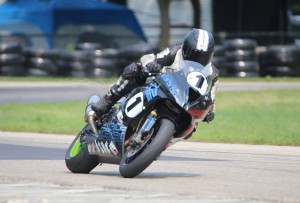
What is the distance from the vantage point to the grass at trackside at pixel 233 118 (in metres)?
13.9

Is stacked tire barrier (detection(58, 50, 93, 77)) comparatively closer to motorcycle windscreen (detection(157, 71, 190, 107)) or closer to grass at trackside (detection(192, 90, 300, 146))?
grass at trackside (detection(192, 90, 300, 146))

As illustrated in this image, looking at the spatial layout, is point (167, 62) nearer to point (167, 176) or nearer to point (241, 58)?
point (167, 176)

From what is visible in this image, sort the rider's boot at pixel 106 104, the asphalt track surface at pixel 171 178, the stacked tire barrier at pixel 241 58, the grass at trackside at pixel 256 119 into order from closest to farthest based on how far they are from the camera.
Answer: the asphalt track surface at pixel 171 178 → the rider's boot at pixel 106 104 → the grass at trackside at pixel 256 119 → the stacked tire barrier at pixel 241 58

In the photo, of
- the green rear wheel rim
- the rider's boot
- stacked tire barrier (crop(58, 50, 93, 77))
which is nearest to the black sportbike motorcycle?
the rider's boot

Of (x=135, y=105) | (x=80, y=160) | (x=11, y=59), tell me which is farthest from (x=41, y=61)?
(x=135, y=105)

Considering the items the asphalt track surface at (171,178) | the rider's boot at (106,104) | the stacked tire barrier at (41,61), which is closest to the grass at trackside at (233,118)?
the asphalt track surface at (171,178)

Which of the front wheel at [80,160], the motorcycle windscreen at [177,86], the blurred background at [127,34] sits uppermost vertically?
the motorcycle windscreen at [177,86]

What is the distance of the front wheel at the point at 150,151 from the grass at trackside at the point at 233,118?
493cm

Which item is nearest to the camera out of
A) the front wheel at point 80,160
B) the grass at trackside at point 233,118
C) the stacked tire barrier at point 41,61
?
the front wheel at point 80,160

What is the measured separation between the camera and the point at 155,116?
27.0ft

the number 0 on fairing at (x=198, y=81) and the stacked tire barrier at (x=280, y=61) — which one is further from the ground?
the number 0 on fairing at (x=198, y=81)

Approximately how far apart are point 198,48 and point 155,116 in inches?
27.5

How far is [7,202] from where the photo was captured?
6836 millimetres

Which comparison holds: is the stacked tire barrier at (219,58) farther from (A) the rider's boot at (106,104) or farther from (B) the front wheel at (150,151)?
(B) the front wheel at (150,151)
